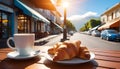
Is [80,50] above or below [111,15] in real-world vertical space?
below

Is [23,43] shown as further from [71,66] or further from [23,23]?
[23,23]

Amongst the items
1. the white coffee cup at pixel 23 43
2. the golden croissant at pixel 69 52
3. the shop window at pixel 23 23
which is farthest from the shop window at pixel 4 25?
the golden croissant at pixel 69 52

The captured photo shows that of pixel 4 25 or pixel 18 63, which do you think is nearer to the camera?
pixel 18 63

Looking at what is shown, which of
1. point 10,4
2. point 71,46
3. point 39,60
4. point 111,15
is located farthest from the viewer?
point 111,15

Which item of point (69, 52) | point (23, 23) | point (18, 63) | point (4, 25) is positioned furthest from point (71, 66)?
point (23, 23)

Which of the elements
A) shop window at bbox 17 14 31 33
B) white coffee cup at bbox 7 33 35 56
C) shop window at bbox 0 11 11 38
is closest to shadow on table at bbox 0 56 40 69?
white coffee cup at bbox 7 33 35 56

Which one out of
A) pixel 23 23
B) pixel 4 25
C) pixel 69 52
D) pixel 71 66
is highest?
pixel 23 23

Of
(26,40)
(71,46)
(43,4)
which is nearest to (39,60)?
(26,40)

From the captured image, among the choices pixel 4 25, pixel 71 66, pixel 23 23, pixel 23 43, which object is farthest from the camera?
pixel 23 23

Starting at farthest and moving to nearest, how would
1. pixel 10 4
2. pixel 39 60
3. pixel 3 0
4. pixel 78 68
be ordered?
pixel 10 4
pixel 3 0
pixel 39 60
pixel 78 68

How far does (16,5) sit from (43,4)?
13.8 feet

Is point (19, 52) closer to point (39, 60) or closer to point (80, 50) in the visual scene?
point (39, 60)

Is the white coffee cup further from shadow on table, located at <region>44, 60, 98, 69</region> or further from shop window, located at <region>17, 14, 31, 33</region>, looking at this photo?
shop window, located at <region>17, 14, 31, 33</region>

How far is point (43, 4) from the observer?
63.4 feet
